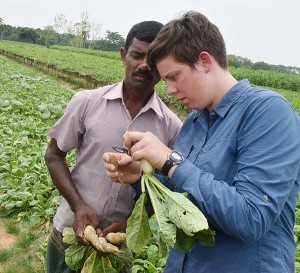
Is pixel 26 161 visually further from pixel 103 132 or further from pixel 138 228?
pixel 138 228

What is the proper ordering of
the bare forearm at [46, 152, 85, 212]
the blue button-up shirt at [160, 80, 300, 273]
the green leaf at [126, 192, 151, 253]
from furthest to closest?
the bare forearm at [46, 152, 85, 212]
the green leaf at [126, 192, 151, 253]
the blue button-up shirt at [160, 80, 300, 273]

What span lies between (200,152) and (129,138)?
0.32 meters

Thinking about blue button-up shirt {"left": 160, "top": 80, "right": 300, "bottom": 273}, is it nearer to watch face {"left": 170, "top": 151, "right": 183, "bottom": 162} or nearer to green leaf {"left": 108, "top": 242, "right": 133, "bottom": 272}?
watch face {"left": 170, "top": 151, "right": 183, "bottom": 162}

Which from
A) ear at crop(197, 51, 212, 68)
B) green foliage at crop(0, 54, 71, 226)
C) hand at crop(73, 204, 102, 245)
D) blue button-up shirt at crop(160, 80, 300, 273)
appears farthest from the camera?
green foliage at crop(0, 54, 71, 226)

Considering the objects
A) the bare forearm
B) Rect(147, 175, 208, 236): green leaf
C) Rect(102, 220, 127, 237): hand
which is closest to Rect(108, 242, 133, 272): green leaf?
Rect(102, 220, 127, 237): hand

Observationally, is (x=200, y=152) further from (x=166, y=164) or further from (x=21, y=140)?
(x=21, y=140)

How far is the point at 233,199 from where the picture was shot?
1310mm

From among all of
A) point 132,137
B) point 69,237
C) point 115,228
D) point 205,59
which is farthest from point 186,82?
point 69,237

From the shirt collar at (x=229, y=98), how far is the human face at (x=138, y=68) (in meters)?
0.59

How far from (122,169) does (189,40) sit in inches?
28.3

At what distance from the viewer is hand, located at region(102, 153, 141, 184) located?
1.77 metres

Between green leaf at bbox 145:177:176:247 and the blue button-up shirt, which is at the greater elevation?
the blue button-up shirt

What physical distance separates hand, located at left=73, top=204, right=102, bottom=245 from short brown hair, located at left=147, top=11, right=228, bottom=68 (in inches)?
38.4

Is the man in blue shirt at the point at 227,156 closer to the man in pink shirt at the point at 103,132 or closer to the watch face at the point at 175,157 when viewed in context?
the watch face at the point at 175,157
